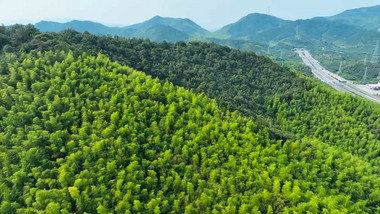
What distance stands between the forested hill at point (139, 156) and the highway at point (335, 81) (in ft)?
141

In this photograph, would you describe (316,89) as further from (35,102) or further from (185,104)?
(35,102)

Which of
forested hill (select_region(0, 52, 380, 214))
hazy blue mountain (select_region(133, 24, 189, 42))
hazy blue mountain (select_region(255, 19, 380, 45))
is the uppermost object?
hazy blue mountain (select_region(255, 19, 380, 45))

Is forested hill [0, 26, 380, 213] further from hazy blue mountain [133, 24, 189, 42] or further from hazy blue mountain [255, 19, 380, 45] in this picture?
hazy blue mountain [255, 19, 380, 45]

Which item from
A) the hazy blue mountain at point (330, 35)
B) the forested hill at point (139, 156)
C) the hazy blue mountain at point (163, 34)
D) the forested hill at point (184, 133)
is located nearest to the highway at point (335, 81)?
the forested hill at point (184, 133)

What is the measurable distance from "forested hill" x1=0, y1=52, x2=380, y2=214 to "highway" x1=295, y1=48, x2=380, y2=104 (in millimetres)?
42977

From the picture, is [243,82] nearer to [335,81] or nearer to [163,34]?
[335,81]

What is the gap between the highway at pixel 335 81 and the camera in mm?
60062

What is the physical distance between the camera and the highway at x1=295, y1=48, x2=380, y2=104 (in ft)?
197

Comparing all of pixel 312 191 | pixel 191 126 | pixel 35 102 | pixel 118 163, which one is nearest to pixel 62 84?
pixel 35 102

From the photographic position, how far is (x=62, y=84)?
75.8 ft

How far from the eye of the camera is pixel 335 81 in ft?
243

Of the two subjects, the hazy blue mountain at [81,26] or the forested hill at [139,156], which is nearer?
the forested hill at [139,156]

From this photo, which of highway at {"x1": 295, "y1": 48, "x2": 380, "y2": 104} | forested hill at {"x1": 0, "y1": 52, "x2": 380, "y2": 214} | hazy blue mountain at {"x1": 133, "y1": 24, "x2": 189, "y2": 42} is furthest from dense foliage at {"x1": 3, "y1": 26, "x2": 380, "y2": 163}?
hazy blue mountain at {"x1": 133, "y1": 24, "x2": 189, "y2": 42}

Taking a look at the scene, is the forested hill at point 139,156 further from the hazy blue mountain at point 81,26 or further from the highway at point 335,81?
the hazy blue mountain at point 81,26
